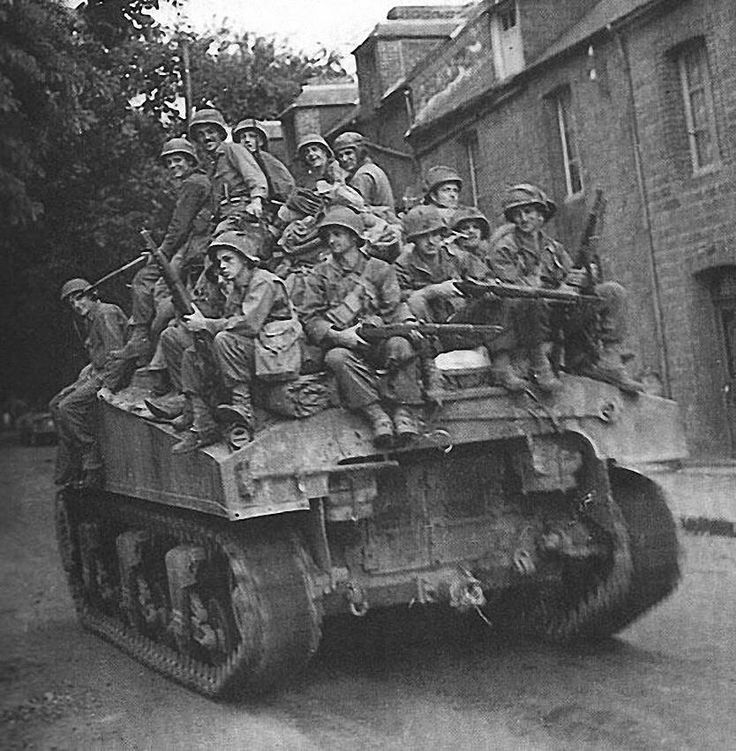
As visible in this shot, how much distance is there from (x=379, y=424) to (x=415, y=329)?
0.50 metres

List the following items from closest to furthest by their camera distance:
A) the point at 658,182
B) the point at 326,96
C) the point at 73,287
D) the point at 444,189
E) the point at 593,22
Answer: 1. the point at 444,189
2. the point at 73,287
3. the point at 658,182
4. the point at 593,22
5. the point at 326,96

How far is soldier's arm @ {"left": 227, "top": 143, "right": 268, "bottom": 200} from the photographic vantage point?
8.80 metres

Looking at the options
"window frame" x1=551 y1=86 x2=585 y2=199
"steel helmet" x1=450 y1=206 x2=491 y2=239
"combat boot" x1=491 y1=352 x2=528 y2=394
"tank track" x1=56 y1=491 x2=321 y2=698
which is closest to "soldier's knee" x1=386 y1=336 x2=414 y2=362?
"combat boot" x1=491 y1=352 x2=528 y2=394

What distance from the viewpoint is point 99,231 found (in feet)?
30.3

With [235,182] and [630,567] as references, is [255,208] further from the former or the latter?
[630,567]

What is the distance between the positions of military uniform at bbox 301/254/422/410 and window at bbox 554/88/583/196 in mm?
10348

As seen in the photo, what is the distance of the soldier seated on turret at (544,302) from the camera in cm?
686

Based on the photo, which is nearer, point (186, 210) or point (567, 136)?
point (186, 210)

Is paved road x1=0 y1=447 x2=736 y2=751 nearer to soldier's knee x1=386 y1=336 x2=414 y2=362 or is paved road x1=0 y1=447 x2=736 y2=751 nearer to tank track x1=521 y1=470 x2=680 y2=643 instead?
tank track x1=521 y1=470 x2=680 y2=643

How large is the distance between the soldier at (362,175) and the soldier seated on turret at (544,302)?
2111 millimetres

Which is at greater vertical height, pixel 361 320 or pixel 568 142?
pixel 568 142

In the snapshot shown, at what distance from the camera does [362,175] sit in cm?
936

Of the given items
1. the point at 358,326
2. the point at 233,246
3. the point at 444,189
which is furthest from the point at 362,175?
the point at 358,326

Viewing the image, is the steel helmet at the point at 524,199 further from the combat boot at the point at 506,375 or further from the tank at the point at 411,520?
the tank at the point at 411,520
